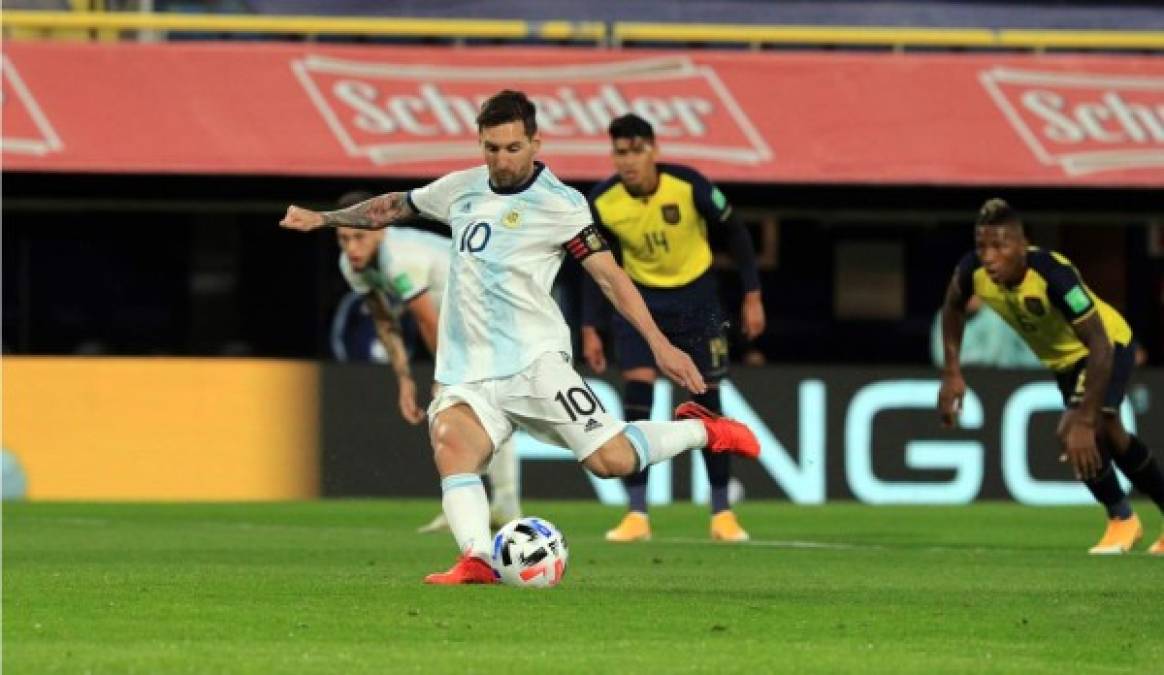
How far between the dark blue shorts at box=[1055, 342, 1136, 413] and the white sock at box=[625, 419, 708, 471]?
3.18m

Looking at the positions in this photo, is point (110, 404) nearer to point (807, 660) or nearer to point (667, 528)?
point (667, 528)

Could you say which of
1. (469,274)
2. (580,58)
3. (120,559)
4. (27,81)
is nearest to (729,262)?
(580,58)

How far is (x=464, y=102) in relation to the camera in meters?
Answer: 21.5

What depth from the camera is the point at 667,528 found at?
16.8m

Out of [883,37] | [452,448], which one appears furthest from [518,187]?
[883,37]

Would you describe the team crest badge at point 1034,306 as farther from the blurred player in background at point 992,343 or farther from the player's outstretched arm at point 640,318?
the blurred player in background at point 992,343

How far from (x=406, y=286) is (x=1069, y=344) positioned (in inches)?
146

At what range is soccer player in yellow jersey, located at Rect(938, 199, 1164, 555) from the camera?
1298 cm

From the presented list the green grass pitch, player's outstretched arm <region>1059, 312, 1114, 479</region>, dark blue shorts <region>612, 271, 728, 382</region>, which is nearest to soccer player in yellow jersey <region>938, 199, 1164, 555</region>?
player's outstretched arm <region>1059, 312, 1114, 479</region>

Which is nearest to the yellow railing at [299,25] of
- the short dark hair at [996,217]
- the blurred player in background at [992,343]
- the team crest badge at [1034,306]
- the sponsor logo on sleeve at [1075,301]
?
the blurred player in background at [992,343]

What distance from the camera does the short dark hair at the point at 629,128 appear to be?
47.6ft

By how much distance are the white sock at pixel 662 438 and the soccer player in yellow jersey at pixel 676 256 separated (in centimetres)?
A: 375

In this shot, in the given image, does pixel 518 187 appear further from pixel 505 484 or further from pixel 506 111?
pixel 505 484

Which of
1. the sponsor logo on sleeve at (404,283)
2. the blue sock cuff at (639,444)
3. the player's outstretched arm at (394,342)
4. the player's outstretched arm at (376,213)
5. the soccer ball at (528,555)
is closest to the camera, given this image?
the soccer ball at (528,555)
